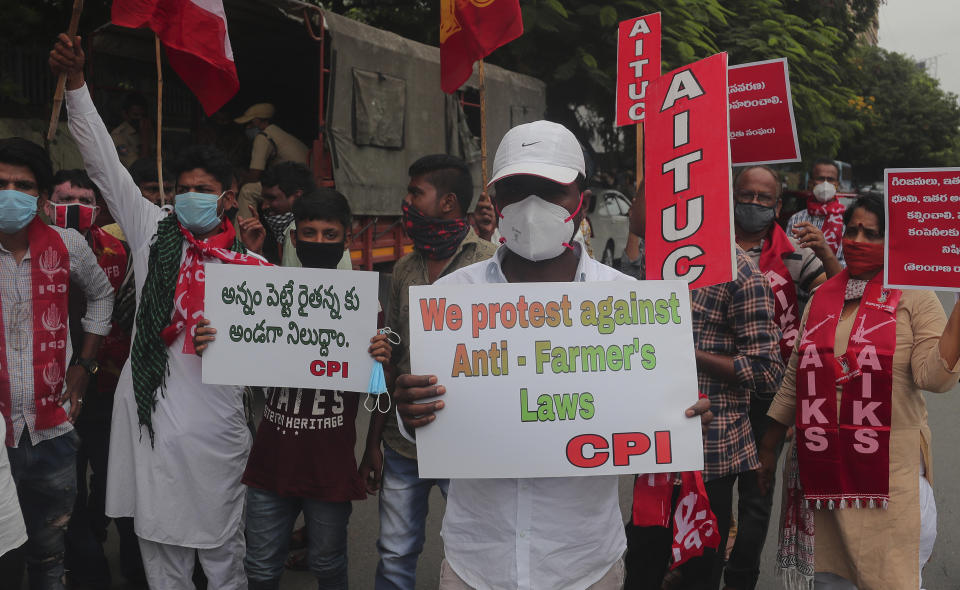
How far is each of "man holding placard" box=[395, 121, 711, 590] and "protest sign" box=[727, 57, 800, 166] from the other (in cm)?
236

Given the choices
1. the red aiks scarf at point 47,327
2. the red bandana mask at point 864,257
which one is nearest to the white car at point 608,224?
the red bandana mask at point 864,257

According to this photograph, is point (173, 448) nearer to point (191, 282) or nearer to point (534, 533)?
point (191, 282)

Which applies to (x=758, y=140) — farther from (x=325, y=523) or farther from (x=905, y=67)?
(x=905, y=67)

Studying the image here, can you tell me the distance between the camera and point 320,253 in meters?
3.53

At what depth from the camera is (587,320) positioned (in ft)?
7.59

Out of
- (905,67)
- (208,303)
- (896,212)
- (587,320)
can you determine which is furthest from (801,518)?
(905,67)

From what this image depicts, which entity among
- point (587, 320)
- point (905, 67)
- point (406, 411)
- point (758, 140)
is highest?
point (905, 67)

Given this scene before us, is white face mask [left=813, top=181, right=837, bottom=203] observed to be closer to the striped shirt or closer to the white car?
the striped shirt

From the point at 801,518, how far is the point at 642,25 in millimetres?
2508

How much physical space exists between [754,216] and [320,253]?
2150 millimetres

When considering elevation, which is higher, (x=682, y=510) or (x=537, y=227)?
(x=537, y=227)

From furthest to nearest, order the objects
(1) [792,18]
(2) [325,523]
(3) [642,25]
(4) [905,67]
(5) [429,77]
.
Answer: (4) [905,67] → (1) [792,18] → (5) [429,77] → (3) [642,25] → (2) [325,523]

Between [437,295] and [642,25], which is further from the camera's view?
[642,25]

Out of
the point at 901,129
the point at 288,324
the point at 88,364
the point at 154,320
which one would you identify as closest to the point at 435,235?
the point at 288,324
